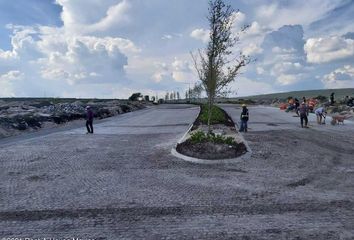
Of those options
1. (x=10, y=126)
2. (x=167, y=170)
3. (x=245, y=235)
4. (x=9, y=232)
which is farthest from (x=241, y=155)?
(x=10, y=126)

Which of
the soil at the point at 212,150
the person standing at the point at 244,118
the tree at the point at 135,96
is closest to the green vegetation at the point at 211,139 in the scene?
the soil at the point at 212,150

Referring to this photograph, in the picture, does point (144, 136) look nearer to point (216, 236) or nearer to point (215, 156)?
point (215, 156)

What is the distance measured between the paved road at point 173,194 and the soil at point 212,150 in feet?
1.93

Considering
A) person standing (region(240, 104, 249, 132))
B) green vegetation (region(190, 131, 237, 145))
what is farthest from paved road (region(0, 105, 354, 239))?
person standing (region(240, 104, 249, 132))

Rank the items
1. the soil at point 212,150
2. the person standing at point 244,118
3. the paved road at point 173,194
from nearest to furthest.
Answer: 1. the paved road at point 173,194
2. the soil at point 212,150
3. the person standing at point 244,118

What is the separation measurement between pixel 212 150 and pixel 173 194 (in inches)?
196

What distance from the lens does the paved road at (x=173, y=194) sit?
7406mm

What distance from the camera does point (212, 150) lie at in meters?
14.6

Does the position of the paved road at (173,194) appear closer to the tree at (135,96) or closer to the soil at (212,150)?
the soil at (212,150)

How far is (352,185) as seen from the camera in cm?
1059

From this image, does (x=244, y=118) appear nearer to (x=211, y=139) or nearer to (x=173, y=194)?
(x=211, y=139)

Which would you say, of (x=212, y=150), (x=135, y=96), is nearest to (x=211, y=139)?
(x=212, y=150)

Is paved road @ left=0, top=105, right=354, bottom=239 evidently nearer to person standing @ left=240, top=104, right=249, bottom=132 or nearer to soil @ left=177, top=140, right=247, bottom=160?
soil @ left=177, top=140, right=247, bottom=160

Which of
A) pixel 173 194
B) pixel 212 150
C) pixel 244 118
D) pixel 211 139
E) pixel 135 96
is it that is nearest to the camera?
pixel 173 194
